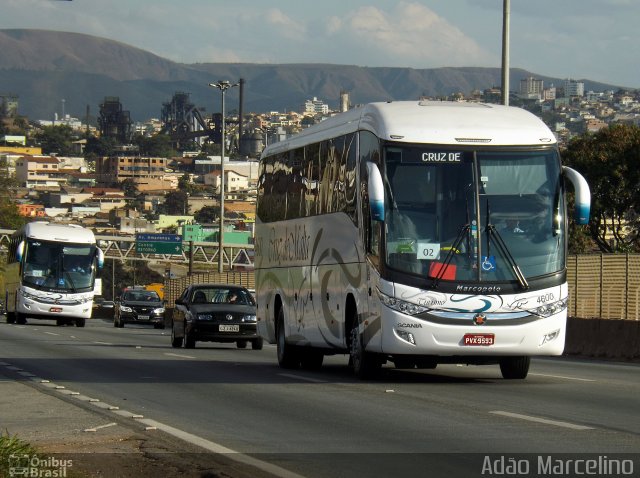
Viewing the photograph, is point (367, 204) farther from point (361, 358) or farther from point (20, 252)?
point (20, 252)

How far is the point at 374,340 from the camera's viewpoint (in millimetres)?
19109

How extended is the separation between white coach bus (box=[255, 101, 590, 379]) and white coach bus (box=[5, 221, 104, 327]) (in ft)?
116

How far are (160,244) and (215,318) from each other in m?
72.6

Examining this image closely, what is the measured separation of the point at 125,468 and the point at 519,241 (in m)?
8.57

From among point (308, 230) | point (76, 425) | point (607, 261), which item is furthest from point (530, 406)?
point (607, 261)

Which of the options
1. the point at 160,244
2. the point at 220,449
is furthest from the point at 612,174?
the point at 220,449

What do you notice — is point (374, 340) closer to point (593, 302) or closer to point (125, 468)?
point (125, 468)

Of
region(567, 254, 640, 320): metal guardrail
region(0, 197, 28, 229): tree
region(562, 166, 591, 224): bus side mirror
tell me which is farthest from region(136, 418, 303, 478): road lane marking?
region(0, 197, 28, 229): tree

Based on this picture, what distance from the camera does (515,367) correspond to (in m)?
20.8

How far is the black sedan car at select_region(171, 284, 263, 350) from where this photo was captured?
33.7 m

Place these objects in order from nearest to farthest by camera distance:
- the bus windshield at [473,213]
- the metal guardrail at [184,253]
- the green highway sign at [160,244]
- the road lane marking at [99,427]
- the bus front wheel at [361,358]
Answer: the road lane marking at [99,427], the bus windshield at [473,213], the bus front wheel at [361,358], the green highway sign at [160,244], the metal guardrail at [184,253]

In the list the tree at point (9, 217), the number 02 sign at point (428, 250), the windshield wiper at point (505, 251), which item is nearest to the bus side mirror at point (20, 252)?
the number 02 sign at point (428, 250)

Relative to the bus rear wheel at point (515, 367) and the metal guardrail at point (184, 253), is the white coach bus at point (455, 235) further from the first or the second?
the metal guardrail at point (184, 253)

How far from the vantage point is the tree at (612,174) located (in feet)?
224
